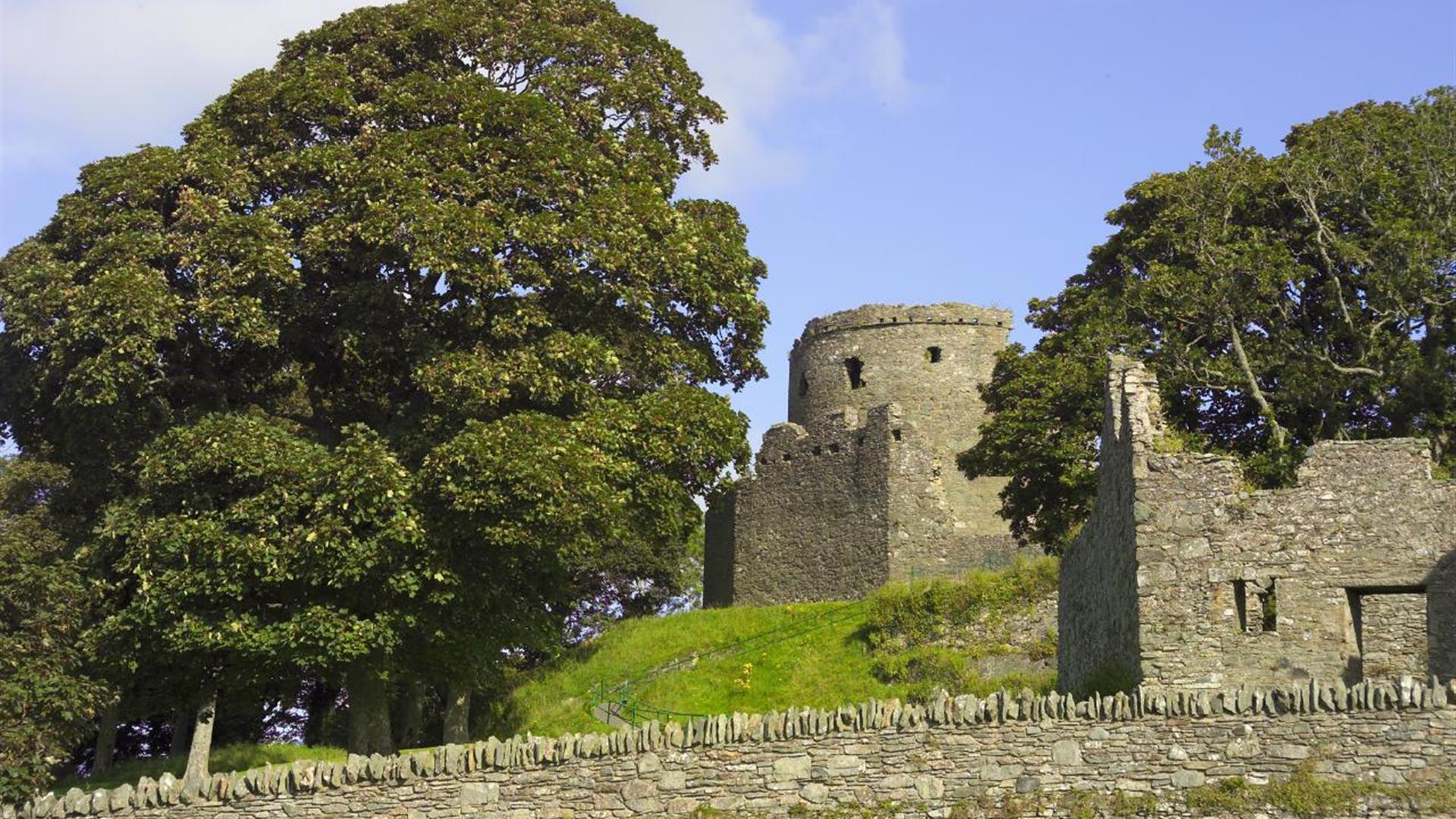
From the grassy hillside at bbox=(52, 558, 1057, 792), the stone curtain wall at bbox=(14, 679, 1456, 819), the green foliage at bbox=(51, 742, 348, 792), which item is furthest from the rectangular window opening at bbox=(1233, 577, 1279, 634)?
the green foliage at bbox=(51, 742, 348, 792)

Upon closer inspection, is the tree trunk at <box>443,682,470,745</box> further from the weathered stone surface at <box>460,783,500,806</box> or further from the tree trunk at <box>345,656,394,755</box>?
the weathered stone surface at <box>460,783,500,806</box>

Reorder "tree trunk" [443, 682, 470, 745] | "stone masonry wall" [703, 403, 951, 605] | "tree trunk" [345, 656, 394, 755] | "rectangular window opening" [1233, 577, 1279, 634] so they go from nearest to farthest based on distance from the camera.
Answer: "rectangular window opening" [1233, 577, 1279, 634] → "tree trunk" [345, 656, 394, 755] → "tree trunk" [443, 682, 470, 745] → "stone masonry wall" [703, 403, 951, 605]

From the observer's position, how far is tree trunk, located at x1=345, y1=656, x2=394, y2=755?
87.4 feet

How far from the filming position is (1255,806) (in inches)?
648

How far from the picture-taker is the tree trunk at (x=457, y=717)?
33938 mm

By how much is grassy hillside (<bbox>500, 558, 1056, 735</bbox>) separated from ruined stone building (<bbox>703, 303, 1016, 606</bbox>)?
5.12 metres

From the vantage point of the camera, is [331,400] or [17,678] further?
[331,400]

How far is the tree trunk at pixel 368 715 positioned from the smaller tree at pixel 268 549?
5.26 ft

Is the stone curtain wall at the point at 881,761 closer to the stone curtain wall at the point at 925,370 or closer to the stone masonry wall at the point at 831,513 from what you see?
the stone masonry wall at the point at 831,513

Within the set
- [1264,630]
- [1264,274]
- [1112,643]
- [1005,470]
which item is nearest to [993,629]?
[1005,470]

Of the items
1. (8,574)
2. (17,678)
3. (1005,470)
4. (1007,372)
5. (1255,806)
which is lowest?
(1255,806)

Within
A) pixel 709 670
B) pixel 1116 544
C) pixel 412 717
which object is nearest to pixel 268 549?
pixel 1116 544

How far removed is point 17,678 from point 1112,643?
48.1 feet

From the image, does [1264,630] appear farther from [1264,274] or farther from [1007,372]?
[1007,372]
